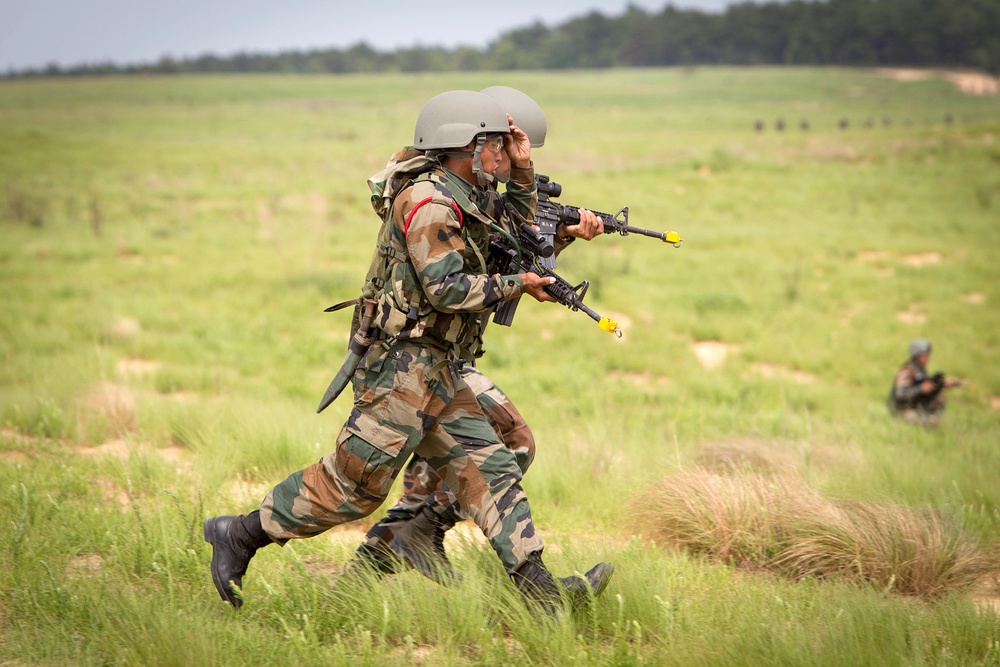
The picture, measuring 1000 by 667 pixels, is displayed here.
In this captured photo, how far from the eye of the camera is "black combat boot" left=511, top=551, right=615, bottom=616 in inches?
117

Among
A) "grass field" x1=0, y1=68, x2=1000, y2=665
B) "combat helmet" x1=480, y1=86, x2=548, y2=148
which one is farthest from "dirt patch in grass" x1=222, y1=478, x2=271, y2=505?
"combat helmet" x1=480, y1=86, x2=548, y2=148

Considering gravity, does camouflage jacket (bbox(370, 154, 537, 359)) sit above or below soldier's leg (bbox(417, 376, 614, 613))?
above

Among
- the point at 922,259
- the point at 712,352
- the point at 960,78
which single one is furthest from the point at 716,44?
the point at 712,352

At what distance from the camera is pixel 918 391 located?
8.18 meters

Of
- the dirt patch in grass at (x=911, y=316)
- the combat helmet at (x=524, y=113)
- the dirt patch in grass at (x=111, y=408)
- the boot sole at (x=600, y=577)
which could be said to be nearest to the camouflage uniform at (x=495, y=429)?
the combat helmet at (x=524, y=113)

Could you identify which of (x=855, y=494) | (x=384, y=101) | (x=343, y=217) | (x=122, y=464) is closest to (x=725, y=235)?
(x=343, y=217)

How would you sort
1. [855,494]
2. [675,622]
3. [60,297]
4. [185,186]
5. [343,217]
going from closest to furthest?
[675,622]
[855,494]
[60,297]
[343,217]
[185,186]

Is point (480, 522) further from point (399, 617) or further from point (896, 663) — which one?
point (896, 663)

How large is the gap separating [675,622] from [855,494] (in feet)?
6.30

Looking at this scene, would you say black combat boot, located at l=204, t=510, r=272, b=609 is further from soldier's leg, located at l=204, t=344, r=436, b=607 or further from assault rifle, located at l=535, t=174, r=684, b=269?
assault rifle, located at l=535, t=174, r=684, b=269

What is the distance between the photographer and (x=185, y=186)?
78.4 feet

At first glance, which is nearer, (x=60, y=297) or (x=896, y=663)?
(x=896, y=663)

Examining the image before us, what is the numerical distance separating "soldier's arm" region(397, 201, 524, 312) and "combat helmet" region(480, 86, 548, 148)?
1043 mm

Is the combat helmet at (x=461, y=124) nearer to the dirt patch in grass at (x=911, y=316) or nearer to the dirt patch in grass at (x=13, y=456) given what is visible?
the dirt patch in grass at (x=13, y=456)
